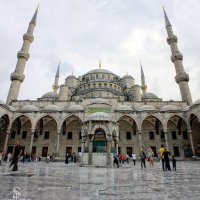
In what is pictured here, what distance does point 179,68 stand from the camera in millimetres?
27219

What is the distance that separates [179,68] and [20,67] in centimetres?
2555

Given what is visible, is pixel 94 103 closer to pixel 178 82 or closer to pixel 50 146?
pixel 50 146

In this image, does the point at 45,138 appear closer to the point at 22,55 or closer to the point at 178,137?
the point at 22,55

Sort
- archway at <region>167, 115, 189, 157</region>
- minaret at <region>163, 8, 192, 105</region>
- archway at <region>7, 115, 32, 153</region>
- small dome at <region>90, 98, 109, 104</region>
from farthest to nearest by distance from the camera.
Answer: minaret at <region>163, 8, 192, 105</region>, small dome at <region>90, 98, 109, 104</region>, archway at <region>7, 115, 32, 153</region>, archway at <region>167, 115, 189, 157</region>

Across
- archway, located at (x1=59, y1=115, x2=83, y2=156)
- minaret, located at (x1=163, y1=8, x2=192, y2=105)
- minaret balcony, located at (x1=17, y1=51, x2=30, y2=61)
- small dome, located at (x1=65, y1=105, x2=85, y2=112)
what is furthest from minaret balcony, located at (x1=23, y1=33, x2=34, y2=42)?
minaret, located at (x1=163, y1=8, x2=192, y2=105)

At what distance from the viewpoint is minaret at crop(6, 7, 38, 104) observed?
26050 millimetres

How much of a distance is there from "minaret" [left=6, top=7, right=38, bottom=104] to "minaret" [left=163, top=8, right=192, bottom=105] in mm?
24052

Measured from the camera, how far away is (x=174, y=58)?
91.0 feet

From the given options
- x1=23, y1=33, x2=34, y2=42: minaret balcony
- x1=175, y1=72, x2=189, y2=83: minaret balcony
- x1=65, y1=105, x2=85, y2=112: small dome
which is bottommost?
x1=65, y1=105, x2=85, y2=112: small dome

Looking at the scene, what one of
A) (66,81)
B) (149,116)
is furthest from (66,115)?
(66,81)

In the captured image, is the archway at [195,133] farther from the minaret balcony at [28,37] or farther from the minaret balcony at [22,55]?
the minaret balcony at [28,37]

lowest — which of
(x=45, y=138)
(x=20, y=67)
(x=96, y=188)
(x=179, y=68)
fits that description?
(x=96, y=188)

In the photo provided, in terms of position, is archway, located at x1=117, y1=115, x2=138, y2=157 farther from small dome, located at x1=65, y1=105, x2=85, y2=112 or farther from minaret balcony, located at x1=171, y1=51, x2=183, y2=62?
minaret balcony, located at x1=171, y1=51, x2=183, y2=62

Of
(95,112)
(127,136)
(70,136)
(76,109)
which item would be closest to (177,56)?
(127,136)
